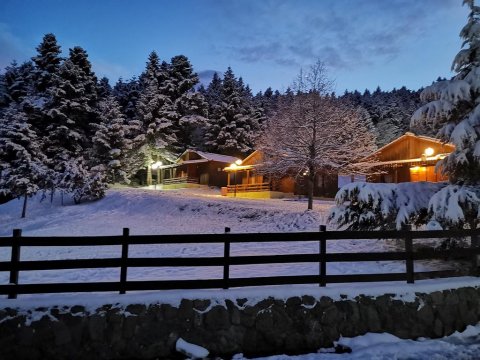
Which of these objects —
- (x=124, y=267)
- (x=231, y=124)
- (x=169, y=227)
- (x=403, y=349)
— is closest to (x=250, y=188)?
(x=231, y=124)

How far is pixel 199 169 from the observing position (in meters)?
52.5

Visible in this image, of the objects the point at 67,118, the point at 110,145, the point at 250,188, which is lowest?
the point at 250,188

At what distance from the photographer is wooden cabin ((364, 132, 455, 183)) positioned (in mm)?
31422

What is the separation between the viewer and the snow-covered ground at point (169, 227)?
10234 mm

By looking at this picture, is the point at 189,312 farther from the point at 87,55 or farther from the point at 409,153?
the point at 87,55

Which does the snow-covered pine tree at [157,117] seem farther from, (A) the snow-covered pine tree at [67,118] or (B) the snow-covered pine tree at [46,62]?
(B) the snow-covered pine tree at [46,62]

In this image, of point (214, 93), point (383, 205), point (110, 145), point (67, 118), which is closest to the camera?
point (383, 205)

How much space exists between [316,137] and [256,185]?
15.8m

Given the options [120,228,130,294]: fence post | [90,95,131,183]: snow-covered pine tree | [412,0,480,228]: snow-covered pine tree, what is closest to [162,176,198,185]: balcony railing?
[90,95,131,183]: snow-covered pine tree

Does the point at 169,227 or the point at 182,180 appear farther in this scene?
the point at 182,180

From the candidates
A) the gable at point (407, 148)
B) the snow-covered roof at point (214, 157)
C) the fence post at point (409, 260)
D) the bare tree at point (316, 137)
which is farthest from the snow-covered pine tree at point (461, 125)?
the snow-covered roof at point (214, 157)

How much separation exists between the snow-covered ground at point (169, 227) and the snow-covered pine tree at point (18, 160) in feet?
6.96

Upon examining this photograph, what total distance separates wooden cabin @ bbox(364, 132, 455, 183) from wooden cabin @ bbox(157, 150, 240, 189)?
1965cm

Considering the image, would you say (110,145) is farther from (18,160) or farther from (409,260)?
(409,260)
